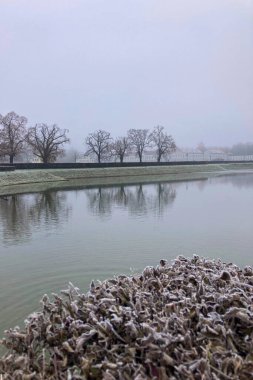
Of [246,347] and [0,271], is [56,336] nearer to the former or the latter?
[246,347]

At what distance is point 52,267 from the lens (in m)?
7.98

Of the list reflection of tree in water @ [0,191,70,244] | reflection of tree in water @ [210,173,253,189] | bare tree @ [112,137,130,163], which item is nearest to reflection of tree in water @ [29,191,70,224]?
reflection of tree in water @ [0,191,70,244]

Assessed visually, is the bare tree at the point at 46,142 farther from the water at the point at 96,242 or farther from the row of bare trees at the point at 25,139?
the water at the point at 96,242

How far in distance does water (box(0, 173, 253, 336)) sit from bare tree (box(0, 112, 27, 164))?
3239 centimetres

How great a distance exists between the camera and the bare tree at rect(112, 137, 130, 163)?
6697 centimetres

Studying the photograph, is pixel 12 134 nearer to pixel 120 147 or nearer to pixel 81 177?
pixel 81 177

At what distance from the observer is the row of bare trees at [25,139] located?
1929 inches

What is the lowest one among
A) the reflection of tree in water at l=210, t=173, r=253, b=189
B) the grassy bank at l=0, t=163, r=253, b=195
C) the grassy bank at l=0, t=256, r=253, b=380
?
the reflection of tree in water at l=210, t=173, r=253, b=189

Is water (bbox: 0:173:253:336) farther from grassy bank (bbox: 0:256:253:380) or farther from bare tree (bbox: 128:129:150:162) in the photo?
bare tree (bbox: 128:129:150:162)

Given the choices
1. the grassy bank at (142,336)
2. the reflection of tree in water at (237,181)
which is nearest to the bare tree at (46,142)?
the reflection of tree in water at (237,181)

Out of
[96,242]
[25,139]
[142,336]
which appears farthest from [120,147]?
[142,336]

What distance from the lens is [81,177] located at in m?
44.2

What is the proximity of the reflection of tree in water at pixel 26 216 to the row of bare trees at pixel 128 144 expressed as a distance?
4654cm

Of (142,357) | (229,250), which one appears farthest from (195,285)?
(229,250)
